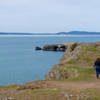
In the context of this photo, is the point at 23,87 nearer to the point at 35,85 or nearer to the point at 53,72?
the point at 35,85

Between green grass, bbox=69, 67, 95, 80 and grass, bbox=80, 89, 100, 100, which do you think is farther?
green grass, bbox=69, 67, 95, 80

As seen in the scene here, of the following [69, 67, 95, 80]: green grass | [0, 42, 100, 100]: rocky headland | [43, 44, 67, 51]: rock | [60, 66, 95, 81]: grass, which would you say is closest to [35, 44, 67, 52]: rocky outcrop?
[43, 44, 67, 51]: rock

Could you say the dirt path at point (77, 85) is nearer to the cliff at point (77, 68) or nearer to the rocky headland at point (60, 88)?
the rocky headland at point (60, 88)

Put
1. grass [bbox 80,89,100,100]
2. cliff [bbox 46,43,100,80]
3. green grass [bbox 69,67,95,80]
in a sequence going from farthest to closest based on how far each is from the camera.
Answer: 1. cliff [bbox 46,43,100,80]
2. green grass [bbox 69,67,95,80]
3. grass [bbox 80,89,100,100]

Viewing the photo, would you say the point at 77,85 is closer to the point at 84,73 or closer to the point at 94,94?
the point at 94,94

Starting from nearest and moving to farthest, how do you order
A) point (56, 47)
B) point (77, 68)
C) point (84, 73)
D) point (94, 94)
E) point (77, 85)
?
point (94, 94), point (77, 85), point (84, 73), point (77, 68), point (56, 47)

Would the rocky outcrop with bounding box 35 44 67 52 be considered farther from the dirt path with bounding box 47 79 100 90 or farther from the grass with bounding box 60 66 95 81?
the dirt path with bounding box 47 79 100 90

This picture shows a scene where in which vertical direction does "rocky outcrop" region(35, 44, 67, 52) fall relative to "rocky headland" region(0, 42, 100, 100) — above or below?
below

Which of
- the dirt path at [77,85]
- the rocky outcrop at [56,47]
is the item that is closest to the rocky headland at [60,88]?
the dirt path at [77,85]

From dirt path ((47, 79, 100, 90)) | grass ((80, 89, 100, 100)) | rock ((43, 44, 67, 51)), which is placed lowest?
rock ((43, 44, 67, 51))

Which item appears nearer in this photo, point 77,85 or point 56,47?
point 77,85

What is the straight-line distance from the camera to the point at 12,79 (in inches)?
2286

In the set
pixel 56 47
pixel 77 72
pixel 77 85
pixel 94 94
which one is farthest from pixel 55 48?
pixel 94 94

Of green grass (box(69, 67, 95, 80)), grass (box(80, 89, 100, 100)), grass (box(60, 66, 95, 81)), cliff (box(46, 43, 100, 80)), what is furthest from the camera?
cliff (box(46, 43, 100, 80))
